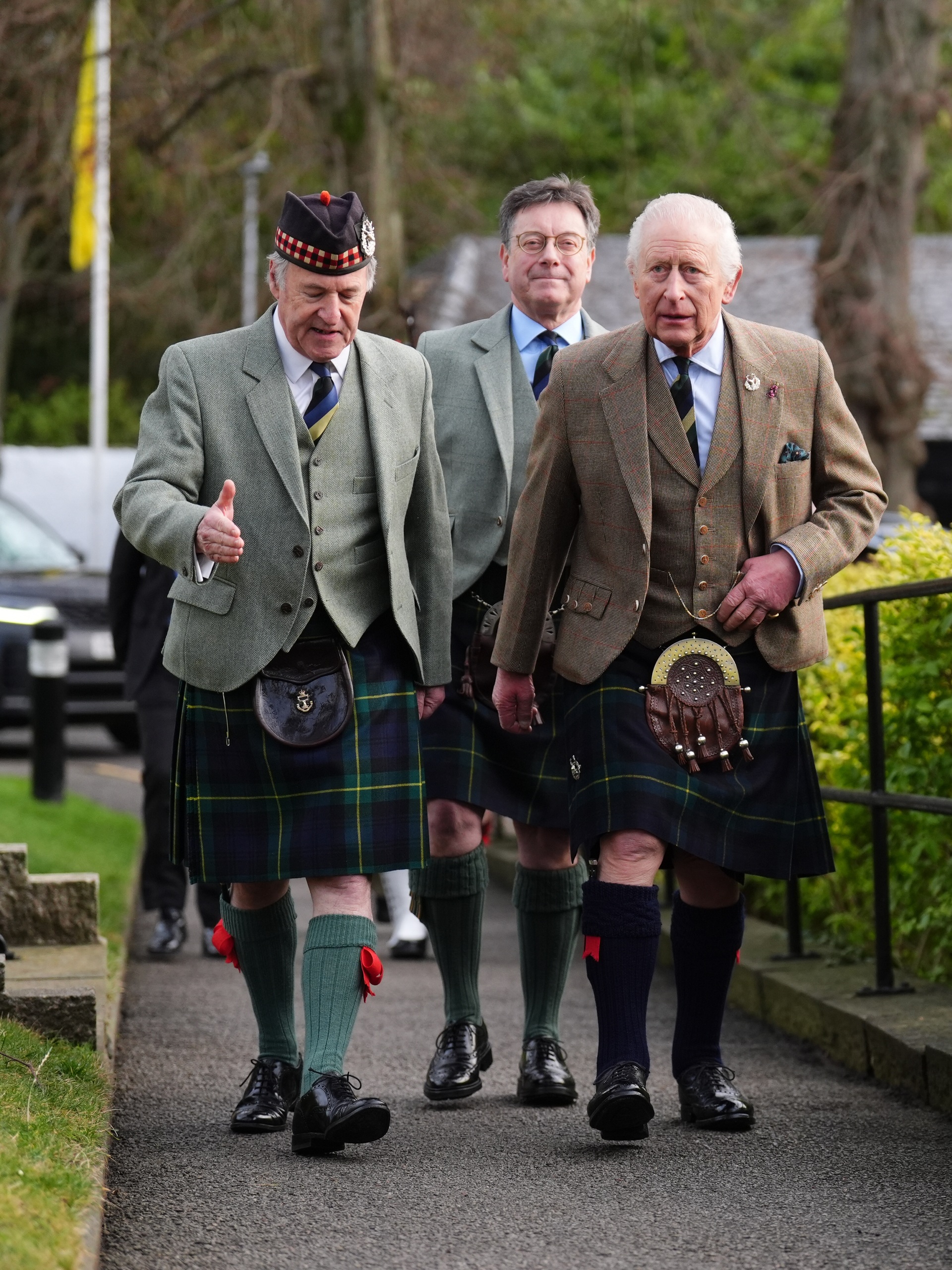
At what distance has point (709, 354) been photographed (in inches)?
165

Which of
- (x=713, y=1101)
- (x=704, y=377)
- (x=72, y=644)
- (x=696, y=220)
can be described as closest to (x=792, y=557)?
(x=704, y=377)

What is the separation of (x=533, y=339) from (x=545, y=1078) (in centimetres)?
183

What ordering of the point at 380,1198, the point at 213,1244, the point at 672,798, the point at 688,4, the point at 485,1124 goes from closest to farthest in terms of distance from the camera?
the point at 213,1244, the point at 380,1198, the point at 672,798, the point at 485,1124, the point at 688,4

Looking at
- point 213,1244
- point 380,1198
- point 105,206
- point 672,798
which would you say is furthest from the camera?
point 105,206

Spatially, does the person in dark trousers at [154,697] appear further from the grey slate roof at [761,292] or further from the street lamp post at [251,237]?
the grey slate roof at [761,292]

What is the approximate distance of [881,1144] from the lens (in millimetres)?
4188

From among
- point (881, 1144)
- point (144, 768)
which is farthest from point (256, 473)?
point (144, 768)

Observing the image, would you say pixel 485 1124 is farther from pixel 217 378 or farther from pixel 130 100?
pixel 130 100

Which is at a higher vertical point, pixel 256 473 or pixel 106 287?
pixel 106 287

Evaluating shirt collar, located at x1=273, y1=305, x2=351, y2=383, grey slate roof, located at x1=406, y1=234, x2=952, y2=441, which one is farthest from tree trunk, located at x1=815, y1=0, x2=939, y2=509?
grey slate roof, located at x1=406, y1=234, x2=952, y2=441

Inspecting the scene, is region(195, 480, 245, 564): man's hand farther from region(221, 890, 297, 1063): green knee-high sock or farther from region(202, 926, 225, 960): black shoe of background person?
region(202, 926, 225, 960): black shoe of background person

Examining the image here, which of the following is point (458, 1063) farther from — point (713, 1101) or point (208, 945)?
point (208, 945)

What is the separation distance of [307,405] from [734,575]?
101 cm

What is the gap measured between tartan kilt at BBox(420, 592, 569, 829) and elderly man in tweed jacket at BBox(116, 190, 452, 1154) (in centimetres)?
43
